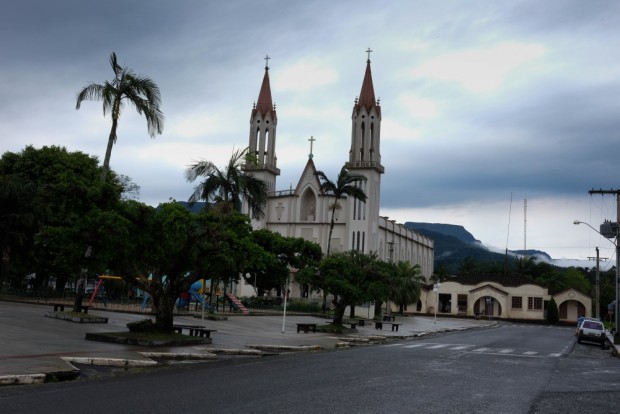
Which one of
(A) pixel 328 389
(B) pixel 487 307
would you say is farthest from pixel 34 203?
(B) pixel 487 307

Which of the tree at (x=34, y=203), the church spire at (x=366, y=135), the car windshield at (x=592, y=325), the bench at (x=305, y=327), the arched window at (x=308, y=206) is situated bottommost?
the bench at (x=305, y=327)

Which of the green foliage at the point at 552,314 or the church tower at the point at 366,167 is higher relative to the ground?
the church tower at the point at 366,167

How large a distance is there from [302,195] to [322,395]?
68.7m

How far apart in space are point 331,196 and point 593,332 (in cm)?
4374

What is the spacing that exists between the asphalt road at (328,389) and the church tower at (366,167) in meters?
55.9

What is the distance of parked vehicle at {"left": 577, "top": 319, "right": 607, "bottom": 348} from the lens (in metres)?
32.2

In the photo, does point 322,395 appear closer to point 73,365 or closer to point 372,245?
point 73,365

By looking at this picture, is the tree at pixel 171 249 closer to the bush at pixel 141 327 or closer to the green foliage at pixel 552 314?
the bush at pixel 141 327

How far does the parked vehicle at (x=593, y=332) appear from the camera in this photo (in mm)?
32219

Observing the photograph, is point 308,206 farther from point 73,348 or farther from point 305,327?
point 73,348

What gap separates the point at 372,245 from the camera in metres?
73.1

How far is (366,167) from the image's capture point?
72.2 metres

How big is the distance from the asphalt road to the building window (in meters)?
61.8

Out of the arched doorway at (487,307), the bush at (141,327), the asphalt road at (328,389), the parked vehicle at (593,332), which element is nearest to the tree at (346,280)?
the parked vehicle at (593,332)
